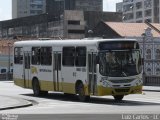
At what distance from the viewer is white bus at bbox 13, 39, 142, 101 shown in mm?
25812

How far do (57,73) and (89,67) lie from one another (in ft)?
12.1

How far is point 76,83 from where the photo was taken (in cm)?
2806

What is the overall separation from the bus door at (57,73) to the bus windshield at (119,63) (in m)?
4.41

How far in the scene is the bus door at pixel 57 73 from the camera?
29.8 meters

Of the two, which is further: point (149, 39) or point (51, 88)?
point (149, 39)

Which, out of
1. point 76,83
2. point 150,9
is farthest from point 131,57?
point 150,9

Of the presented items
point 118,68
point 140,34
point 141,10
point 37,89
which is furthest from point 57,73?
point 141,10

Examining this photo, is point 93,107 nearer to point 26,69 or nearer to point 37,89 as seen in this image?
point 37,89

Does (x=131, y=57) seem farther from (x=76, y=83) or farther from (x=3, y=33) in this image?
(x=3, y=33)

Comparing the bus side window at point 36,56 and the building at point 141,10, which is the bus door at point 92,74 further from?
the building at point 141,10

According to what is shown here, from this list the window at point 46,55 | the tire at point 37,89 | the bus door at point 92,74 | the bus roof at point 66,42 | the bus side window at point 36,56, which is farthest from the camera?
the tire at point 37,89

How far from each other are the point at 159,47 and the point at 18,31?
7906 cm

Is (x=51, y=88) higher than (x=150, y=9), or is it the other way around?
(x=150, y=9)

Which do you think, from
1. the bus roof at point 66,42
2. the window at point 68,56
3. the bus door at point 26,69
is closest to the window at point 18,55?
the bus roof at point 66,42
